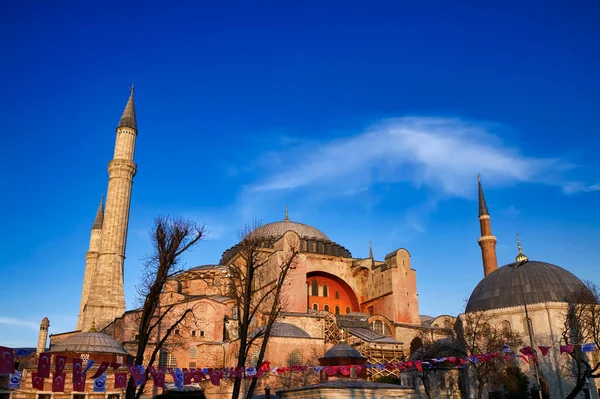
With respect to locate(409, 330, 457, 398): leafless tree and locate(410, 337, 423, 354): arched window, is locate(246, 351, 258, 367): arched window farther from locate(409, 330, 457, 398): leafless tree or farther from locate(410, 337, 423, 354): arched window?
locate(410, 337, 423, 354): arched window

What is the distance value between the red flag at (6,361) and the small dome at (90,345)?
44.3 ft

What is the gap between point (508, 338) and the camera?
30375mm

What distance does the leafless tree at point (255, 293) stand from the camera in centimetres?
1856

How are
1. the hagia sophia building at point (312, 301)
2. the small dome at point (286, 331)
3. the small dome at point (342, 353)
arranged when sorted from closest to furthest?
the small dome at point (342, 353), the small dome at point (286, 331), the hagia sophia building at point (312, 301)

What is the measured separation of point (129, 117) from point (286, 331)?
22.1m

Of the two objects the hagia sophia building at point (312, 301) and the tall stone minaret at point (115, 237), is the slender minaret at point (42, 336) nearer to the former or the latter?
the hagia sophia building at point (312, 301)

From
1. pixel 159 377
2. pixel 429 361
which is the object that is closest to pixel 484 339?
pixel 429 361

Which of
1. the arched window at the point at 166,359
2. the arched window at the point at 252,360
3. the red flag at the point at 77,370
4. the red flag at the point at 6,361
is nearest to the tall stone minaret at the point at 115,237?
the arched window at the point at 166,359

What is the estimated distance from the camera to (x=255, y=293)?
3581cm

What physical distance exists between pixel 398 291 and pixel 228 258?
48.7 feet

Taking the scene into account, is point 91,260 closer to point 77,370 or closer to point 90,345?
point 90,345

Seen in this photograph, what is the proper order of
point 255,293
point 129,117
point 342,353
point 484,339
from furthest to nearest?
point 129,117 < point 255,293 < point 484,339 < point 342,353

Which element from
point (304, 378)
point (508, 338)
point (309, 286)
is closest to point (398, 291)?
point (309, 286)

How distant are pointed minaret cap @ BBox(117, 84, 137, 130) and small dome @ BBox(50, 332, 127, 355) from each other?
20.5 meters
